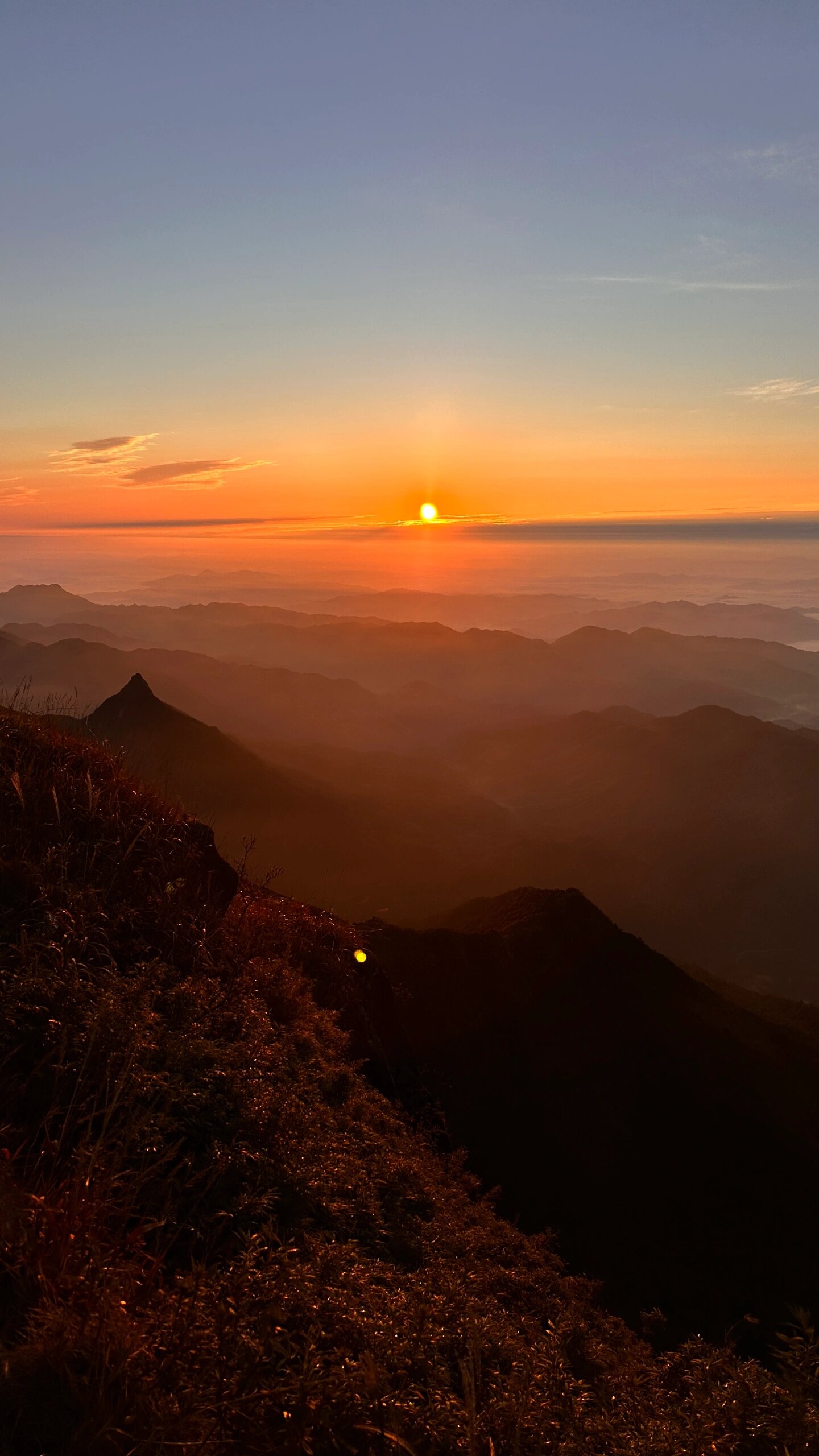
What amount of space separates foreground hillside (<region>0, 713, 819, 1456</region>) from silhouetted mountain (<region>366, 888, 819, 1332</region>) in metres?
8.35

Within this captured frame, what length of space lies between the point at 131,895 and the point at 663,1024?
972 inches

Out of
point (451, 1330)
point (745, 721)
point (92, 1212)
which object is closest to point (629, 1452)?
point (451, 1330)

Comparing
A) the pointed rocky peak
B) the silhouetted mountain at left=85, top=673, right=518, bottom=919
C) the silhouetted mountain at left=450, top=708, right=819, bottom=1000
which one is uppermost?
the pointed rocky peak

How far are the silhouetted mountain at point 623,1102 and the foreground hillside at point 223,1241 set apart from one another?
835cm

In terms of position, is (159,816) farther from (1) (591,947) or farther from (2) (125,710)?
(2) (125,710)

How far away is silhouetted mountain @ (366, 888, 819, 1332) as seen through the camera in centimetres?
1538

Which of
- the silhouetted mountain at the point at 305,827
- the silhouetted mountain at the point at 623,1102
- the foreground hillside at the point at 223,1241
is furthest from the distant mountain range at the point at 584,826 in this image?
the foreground hillside at the point at 223,1241

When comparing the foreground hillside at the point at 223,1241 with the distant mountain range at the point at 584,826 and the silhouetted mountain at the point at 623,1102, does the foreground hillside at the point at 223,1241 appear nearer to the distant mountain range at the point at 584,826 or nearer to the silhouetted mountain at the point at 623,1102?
the silhouetted mountain at the point at 623,1102

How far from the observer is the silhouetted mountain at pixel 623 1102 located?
50.5 ft

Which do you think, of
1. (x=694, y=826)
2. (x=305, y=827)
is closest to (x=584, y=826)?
(x=694, y=826)

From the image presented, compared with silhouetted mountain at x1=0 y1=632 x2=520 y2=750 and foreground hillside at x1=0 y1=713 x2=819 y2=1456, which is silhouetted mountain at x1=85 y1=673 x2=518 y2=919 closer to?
foreground hillside at x1=0 y1=713 x2=819 y2=1456

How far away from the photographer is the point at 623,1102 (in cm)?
2252

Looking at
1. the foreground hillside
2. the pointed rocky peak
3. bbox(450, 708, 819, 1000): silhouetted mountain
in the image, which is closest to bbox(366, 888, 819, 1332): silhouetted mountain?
the foreground hillside

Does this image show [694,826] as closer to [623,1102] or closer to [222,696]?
[623,1102]
